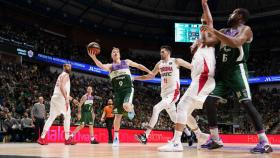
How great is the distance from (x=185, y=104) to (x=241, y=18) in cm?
165

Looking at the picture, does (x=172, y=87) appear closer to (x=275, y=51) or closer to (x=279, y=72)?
(x=279, y=72)

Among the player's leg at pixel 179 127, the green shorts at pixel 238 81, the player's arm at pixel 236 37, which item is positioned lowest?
the player's leg at pixel 179 127

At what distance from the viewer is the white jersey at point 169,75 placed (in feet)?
32.1

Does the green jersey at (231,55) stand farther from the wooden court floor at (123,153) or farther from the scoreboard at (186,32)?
the scoreboard at (186,32)

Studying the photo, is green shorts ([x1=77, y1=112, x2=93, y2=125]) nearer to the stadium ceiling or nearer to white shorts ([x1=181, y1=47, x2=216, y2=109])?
white shorts ([x1=181, y1=47, x2=216, y2=109])

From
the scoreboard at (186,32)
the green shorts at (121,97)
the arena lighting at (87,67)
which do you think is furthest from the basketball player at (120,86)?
the scoreboard at (186,32)

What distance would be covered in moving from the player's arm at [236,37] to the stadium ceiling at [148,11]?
86.1ft

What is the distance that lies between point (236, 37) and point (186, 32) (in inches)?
1198

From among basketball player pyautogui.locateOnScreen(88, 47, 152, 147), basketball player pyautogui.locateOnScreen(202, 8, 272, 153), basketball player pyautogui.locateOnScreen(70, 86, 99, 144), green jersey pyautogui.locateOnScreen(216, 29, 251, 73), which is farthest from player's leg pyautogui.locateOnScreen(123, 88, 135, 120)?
basketball player pyautogui.locateOnScreen(70, 86, 99, 144)

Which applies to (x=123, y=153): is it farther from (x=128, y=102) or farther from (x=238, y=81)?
(x=128, y=102)

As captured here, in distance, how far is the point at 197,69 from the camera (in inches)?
275

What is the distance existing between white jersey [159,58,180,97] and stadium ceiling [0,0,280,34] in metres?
22.6

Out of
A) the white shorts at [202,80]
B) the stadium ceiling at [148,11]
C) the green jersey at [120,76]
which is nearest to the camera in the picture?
the white shorts at [202,80]

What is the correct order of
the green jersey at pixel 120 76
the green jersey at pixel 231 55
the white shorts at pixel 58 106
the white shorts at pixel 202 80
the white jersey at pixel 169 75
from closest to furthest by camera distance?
the green jersey at pixel 231 55 → the white shorts at pixel 202 80 → the white jersey at pixel 169 75 → the green jersey at pixel 120 76 → the white shorts at pixel 58 106
